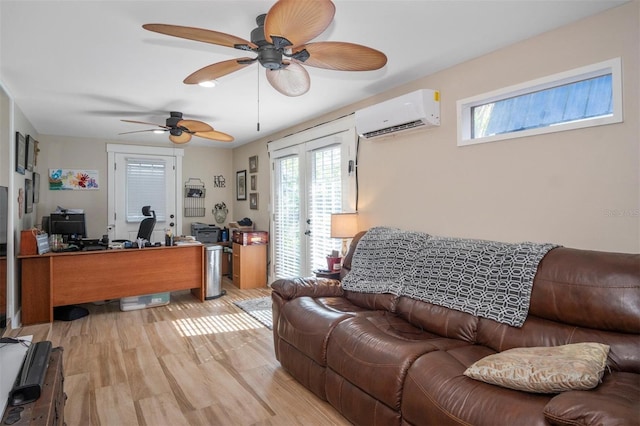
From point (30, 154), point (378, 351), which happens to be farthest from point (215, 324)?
point (30, 154)

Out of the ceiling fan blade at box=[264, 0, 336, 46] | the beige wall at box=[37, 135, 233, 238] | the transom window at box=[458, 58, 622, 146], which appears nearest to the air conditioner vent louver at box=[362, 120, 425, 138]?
the transom window at box=[458, 58, 622, 146]

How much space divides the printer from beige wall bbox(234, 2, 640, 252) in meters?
3.86

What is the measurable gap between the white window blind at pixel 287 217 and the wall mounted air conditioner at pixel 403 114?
1.78 metres

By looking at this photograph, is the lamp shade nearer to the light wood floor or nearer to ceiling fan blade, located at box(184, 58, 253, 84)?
→ the light wood floor

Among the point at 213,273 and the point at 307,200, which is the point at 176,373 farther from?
the point at 307,200

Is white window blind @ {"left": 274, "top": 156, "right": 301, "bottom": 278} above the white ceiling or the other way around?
the other way around

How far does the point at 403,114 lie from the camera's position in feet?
10.3

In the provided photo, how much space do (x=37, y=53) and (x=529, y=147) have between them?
11.6 ft

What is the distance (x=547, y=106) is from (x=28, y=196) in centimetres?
558

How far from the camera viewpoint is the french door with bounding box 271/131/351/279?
4.31 m

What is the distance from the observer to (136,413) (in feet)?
7.43

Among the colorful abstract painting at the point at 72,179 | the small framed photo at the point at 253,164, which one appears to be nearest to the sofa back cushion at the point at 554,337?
the small framed photo at the point at 253,164

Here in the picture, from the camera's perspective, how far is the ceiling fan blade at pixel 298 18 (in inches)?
57.9

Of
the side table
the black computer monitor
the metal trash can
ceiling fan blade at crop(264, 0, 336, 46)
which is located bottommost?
the metal trash can
